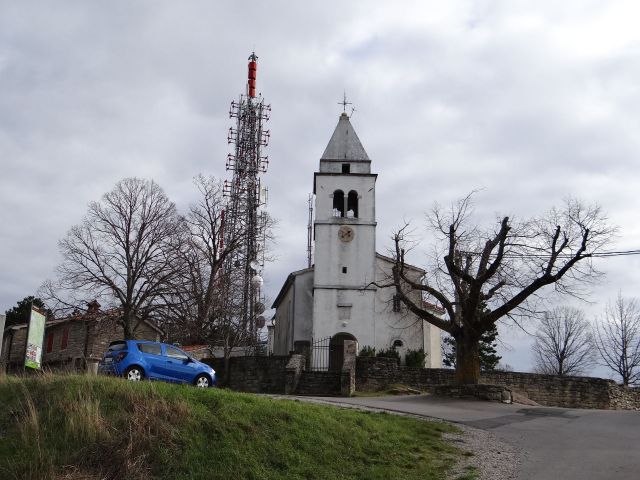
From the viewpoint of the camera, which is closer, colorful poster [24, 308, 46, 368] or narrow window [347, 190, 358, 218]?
colorful poster [24, 308, 46, 368]

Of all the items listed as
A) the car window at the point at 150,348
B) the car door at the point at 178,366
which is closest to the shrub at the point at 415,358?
the car door at the point at 178,366

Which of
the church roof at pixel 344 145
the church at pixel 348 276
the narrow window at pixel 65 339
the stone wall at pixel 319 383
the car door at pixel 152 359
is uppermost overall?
the church roof at pixel 344 145

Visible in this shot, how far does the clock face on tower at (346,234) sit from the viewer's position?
3859 centimetres

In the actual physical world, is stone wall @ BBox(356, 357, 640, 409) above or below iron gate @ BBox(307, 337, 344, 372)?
below

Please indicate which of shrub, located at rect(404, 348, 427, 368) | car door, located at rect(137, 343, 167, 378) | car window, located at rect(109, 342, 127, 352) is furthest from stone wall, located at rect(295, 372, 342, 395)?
shrub, located at rect(404, 348, 427, 368)

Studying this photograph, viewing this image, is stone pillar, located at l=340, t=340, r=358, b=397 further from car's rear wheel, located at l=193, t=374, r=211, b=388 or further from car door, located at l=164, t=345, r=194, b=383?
car door, located at l=164, t=345, r=194, b=383

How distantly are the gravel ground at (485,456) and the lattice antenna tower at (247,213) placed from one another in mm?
24801

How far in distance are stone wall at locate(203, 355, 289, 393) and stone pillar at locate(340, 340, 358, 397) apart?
2.41m

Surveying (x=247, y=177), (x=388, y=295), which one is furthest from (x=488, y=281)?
(x=247, y=177)

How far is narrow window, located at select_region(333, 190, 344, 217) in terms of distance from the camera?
39.8 meters

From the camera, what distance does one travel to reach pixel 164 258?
33656 mm

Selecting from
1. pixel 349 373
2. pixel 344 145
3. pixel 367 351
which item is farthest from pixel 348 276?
pixel 349 373

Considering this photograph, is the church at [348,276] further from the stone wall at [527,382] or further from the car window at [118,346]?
the car window at [118,346]

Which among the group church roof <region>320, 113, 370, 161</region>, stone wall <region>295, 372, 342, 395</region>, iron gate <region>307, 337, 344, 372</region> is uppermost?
church roof <region>320, 113, 370, 161</region>
